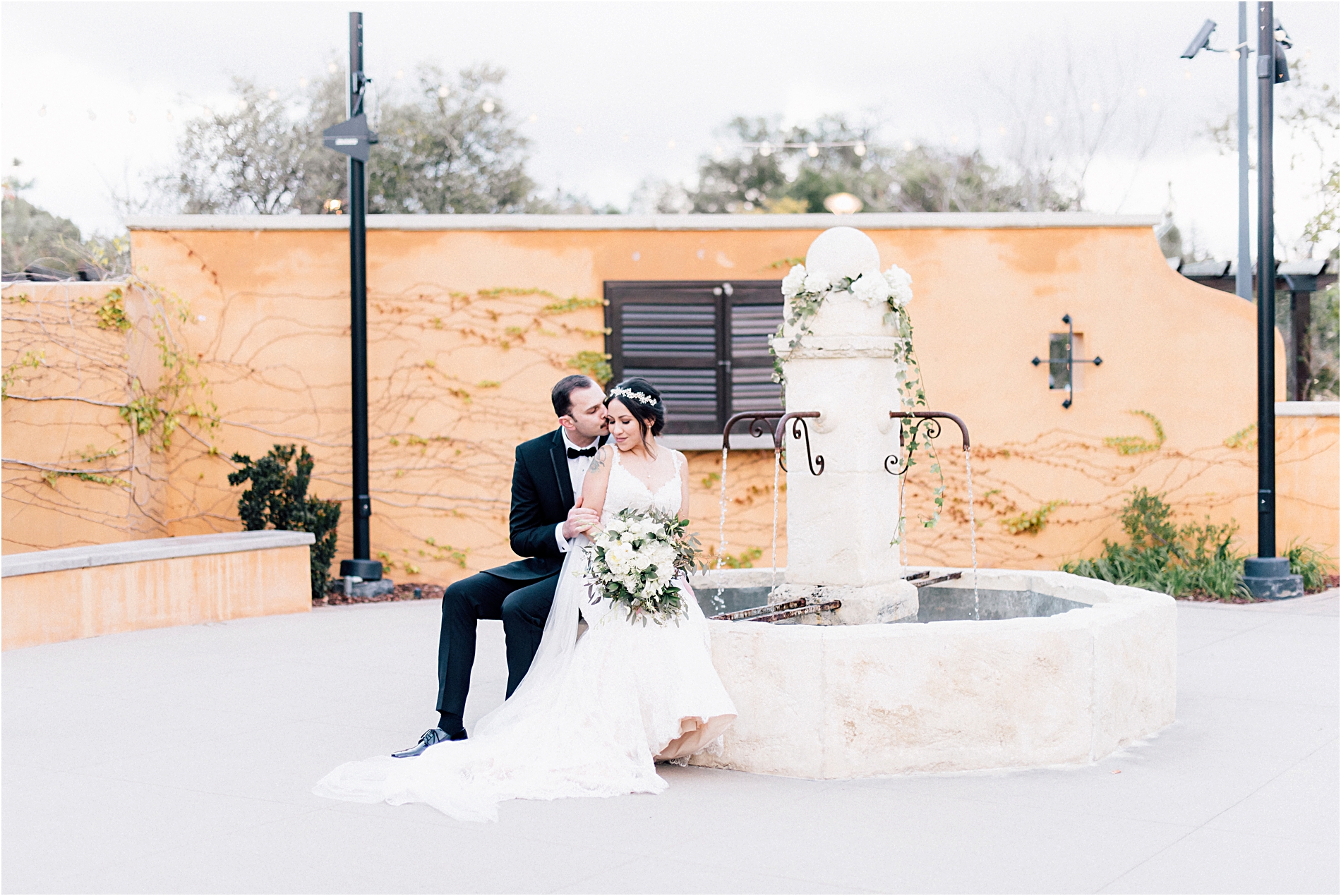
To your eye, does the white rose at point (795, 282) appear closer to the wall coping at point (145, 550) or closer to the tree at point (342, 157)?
the wall coping at point (145, 550)

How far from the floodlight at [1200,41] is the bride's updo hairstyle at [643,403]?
6.73m

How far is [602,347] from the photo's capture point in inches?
409

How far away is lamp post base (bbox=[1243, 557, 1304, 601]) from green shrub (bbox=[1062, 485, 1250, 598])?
128 mm

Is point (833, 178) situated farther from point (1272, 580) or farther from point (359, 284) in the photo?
point (1272, 580)

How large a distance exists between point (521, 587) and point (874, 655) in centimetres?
152

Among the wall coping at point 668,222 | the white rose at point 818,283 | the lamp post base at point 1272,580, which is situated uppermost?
the wall coping at point 668,222

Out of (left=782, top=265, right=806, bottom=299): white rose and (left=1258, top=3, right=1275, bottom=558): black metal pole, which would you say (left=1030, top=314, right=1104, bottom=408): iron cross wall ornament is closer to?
(left=1258, top=3, right=1275, bottom=558): black metal pole

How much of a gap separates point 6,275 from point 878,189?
64.7 ft

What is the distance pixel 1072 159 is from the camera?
2258 cm

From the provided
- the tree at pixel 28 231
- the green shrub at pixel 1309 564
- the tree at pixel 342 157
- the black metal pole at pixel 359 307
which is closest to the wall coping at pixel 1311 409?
the green shrub at pixel 1309 564

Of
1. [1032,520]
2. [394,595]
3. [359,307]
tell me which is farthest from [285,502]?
[1032,520]

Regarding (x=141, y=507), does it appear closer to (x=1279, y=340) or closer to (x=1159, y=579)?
(x=1159, y=579)

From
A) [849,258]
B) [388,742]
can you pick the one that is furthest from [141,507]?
[849,258]

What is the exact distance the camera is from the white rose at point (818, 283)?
5.73m
